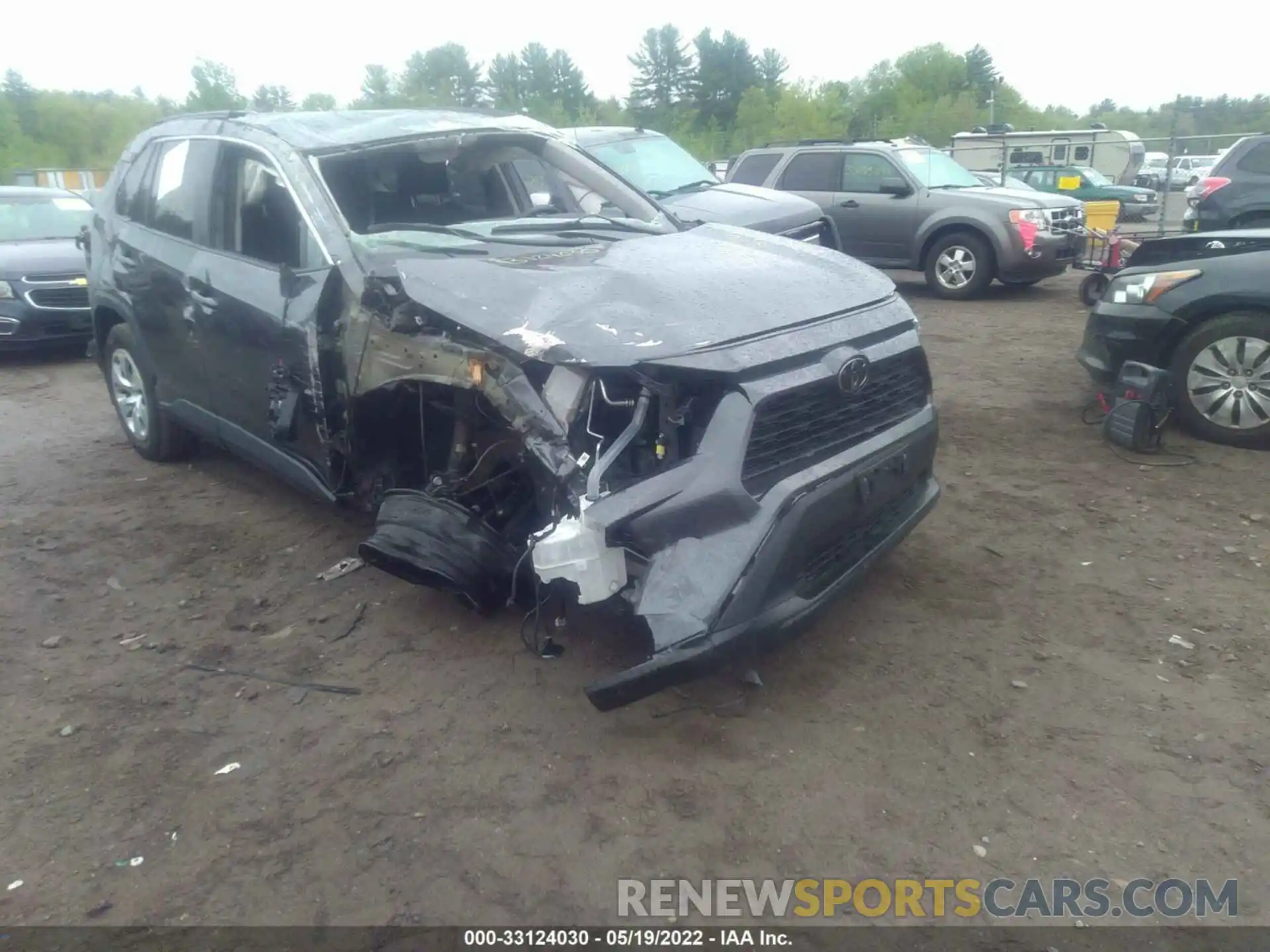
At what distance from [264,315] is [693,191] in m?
6.24

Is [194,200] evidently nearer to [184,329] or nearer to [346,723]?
[184,329]

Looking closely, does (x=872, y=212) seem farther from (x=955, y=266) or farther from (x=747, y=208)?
(x=747, y=208)

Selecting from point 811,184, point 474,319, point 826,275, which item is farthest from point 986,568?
point 811,184

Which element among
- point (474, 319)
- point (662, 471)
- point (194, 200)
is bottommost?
point (662, 471)

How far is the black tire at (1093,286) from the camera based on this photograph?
9.73 meters

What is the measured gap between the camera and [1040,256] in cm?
1065

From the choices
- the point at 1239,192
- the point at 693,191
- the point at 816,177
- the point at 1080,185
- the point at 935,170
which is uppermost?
the point at 1080,185

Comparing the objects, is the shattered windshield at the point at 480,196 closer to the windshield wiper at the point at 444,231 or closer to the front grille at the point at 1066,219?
the windshield wiper at the point at 444,231

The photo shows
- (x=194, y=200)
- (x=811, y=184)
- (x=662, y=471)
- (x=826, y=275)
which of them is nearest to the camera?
(x=662, y=471)

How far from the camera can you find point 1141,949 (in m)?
2.31

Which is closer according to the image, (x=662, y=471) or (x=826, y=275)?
(x=662, y=471)

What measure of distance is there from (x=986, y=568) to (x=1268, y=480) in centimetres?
202

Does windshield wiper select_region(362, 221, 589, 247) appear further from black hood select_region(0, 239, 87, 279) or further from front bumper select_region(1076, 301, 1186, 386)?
black hood select_region(0, 239, 87, 279)

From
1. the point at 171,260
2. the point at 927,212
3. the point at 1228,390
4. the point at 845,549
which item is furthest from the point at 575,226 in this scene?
the point at 927,212
